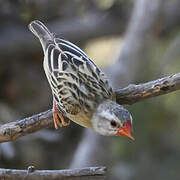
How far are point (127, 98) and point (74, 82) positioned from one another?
20.5 inches

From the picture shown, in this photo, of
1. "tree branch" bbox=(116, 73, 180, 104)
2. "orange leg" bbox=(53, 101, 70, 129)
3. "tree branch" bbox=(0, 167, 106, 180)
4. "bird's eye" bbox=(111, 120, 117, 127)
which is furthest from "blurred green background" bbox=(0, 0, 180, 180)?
"tree branch" bbox=(0, 167, 106, 180)

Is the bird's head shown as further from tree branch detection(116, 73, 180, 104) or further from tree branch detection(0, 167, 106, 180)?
tree branch detection(0, 167, 106, 180)

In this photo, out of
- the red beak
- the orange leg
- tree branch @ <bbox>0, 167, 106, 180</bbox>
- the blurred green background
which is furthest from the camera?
the blurred green background

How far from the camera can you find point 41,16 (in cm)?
849

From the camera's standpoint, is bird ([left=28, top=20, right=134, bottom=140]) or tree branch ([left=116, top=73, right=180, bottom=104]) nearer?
tree branch ([left=116, top=73, right=180, bottom=104])

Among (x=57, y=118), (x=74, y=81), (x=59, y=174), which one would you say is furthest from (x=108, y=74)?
(x=59, y=174)

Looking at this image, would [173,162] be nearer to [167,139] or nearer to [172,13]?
[167,139]

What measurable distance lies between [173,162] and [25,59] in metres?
2.94

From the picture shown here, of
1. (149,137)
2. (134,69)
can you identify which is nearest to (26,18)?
(134,69)

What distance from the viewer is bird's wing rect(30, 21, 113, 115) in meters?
4.47

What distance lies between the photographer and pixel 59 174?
3.72 meters

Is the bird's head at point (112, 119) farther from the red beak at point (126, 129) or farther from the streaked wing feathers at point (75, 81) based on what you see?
the streaked wing feathers at point (75, 81)

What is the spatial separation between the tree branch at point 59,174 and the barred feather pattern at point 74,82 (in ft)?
2.68

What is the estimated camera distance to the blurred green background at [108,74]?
756cm
